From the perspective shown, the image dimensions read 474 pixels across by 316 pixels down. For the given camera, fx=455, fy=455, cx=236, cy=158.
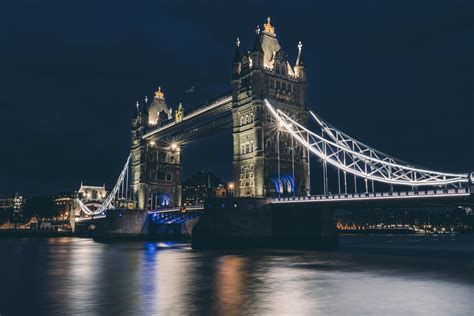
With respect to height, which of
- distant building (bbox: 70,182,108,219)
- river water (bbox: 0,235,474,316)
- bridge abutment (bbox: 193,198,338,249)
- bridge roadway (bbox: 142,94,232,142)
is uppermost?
bridge roadway (bbox: 142,94,232,142)

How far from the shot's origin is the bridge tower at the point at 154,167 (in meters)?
101

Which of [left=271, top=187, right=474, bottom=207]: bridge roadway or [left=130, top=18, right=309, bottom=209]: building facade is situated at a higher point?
[left=130, top=18, right=309, bottom=209]: building facade

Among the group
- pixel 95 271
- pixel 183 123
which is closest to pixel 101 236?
pixel 183 123

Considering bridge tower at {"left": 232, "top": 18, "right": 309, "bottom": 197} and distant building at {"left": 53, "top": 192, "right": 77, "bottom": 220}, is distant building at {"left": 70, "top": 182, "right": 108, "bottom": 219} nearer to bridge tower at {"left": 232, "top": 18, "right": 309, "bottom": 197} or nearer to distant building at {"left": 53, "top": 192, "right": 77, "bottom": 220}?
distant building at {"left": 53, "top": 192, "right": 77, "bottom": 220}

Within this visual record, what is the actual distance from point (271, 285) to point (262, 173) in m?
38.6

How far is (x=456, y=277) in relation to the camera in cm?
2880

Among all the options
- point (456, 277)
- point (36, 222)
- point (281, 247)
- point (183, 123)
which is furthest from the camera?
point (36, 222)

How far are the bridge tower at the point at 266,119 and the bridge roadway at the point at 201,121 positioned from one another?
5.89m

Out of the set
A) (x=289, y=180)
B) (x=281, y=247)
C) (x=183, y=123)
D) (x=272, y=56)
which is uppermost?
(x=272, y=56)

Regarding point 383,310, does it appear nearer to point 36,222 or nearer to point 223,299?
point 223,299

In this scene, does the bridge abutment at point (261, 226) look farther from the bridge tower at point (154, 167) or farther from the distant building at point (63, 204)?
the distant building at point (63, 204)

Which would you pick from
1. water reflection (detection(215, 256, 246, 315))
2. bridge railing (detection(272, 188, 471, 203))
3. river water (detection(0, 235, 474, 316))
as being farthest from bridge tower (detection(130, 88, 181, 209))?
water reflection (detection(215, 256, 246, 315))

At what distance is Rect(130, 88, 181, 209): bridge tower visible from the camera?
10062 cm

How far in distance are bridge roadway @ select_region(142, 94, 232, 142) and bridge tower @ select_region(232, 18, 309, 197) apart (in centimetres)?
589
